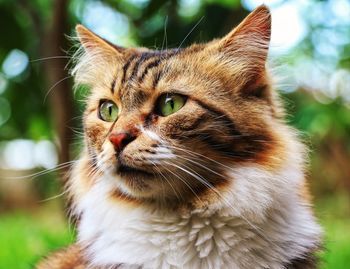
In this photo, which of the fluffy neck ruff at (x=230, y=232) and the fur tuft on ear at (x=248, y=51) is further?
the fur tuft on ear at (x=248, y=51)

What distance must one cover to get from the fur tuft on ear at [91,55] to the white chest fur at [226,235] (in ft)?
2.88

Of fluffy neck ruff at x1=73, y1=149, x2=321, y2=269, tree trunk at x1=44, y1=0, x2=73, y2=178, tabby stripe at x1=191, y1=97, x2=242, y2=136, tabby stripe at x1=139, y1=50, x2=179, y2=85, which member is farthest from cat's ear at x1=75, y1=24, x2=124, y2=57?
tree trunk at x1=44, y1=0, x2=73, y2=178

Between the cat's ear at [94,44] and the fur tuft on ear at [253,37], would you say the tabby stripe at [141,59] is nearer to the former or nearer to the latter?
the cat's ear at [94,44]

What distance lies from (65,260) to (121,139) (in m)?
0.94

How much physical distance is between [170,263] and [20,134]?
402cm

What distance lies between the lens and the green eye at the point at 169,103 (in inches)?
94.5

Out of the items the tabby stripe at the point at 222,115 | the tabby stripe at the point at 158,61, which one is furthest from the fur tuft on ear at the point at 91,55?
the tabby stripe at the point at 222,115

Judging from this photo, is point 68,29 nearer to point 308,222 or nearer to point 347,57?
point 347,57

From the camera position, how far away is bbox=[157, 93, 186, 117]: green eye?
240cm

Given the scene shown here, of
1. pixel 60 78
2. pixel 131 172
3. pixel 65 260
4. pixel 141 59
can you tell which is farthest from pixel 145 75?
pixel 60 78

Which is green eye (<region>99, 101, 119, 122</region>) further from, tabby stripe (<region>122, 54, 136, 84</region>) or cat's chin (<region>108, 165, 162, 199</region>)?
cat's chin (<region>108, 165, 162, 199</region>)

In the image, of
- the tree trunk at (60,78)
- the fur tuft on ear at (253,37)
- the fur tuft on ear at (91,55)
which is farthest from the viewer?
the tree trunk at (60,78)

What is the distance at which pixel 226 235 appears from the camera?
2303 mm

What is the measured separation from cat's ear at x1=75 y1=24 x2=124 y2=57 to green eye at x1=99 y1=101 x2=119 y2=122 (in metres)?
0.33
